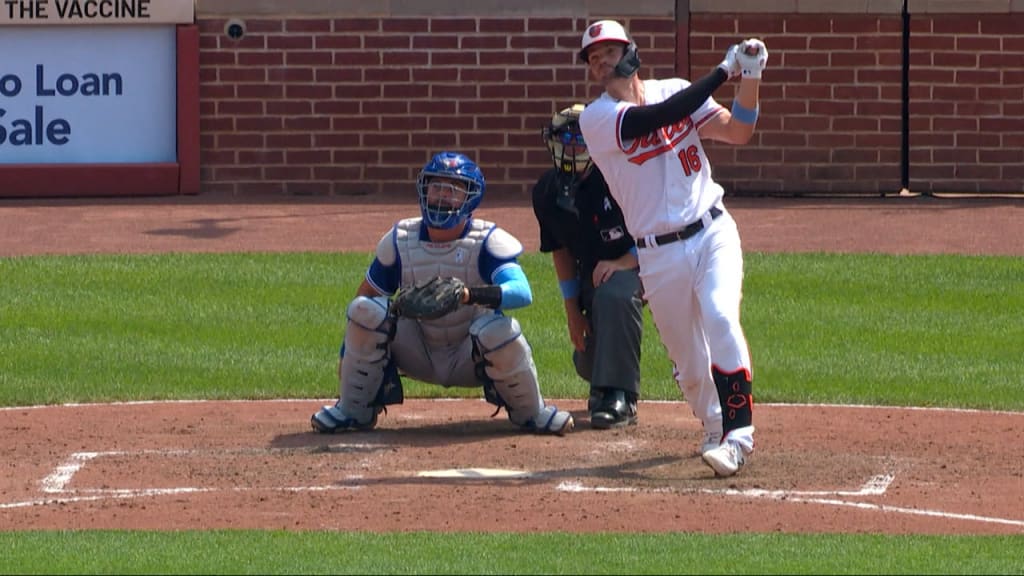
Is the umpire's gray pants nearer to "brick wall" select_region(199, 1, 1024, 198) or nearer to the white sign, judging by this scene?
"brick wall" select_region(199, 1, 1024, 198)

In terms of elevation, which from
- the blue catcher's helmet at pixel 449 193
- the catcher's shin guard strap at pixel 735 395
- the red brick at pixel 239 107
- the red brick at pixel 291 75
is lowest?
the catcher's shin guard strap at pixel 735 395

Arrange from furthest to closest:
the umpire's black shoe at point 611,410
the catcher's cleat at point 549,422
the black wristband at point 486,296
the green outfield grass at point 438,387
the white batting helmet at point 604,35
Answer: the umpire's black shoe at point 611,410 → the catcher's cleat at point 549,422 → the black wristband at point 486,296 → the white batting helmet at point 604,35 → the green outfield grass at point 438,387

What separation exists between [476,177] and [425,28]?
10.6 meters

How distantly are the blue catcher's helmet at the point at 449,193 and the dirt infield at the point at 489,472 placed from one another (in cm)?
106

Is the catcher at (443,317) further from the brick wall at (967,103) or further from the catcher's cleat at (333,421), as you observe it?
the brick wall at (967,103)

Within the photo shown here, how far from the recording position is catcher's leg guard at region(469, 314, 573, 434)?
27.5 feet

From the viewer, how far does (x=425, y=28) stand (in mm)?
18797

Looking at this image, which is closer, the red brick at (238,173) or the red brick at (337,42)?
the red brick at (337,42)

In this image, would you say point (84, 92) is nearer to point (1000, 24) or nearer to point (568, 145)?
point (1000, 24)

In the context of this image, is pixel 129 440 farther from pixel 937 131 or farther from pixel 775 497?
pixel 937 131

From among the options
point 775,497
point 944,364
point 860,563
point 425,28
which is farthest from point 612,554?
point 425,28

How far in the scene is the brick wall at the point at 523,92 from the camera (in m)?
18.8

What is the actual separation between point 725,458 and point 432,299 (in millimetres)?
1445

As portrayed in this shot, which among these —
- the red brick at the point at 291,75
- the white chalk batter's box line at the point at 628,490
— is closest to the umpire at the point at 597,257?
the white chalk batter's box line at the point at 628,490
